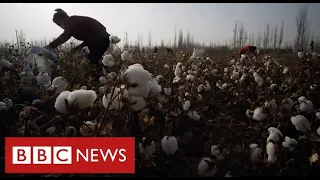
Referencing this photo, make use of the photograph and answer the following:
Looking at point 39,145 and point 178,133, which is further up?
point 39,145

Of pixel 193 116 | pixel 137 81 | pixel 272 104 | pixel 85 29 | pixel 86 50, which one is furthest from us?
pixel 86 50

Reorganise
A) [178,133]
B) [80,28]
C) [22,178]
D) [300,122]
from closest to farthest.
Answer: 1. [22,178]
2. [300,122]
3. [178,133]
4. [80,28]

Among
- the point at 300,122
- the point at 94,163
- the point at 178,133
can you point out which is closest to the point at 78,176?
the point at 94,163

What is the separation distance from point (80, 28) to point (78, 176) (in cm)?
345

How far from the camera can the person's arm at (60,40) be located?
367cm

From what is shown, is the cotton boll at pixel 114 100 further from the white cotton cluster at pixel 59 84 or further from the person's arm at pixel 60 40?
the person's arm at pixel 60 40

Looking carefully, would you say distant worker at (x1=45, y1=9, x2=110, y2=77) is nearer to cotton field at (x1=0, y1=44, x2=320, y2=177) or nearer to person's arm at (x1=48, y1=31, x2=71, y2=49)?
person's arm at (x1=48, y1=31, x2=71, y2=49)

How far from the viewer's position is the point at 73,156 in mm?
1312

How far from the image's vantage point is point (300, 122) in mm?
1836

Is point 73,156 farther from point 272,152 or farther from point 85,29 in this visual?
point 85,29

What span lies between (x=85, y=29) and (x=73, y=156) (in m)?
3.46

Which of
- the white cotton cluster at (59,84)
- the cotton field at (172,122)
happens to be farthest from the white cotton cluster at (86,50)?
the white cotton cluster at (59,84)

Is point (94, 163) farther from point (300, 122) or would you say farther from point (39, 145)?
point (300, 122)

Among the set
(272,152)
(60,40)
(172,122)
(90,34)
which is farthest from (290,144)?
(90,34)
